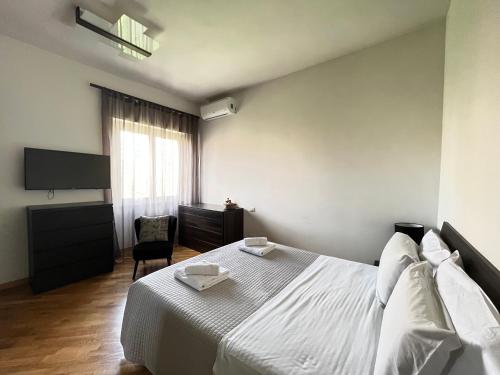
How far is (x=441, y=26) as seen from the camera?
7.02 feet

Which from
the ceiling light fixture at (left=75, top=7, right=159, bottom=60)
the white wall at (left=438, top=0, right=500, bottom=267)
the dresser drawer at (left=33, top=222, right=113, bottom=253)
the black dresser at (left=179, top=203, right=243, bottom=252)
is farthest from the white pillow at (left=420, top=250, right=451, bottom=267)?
the dresser drawer at (left=33, top=222, right=113, bottom=253)

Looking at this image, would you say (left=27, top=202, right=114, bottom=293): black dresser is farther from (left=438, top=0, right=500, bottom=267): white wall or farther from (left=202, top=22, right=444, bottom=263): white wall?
(left=438, top=0, right=500, bottom=267): white wall

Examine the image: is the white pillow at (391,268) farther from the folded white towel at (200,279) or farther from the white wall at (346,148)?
the white wall at (346,148)

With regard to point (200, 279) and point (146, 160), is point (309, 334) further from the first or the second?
point (146, 160)

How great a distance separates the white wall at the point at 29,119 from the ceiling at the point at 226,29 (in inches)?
8.5

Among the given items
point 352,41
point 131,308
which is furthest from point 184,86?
point 131,308

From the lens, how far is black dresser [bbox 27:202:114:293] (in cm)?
231

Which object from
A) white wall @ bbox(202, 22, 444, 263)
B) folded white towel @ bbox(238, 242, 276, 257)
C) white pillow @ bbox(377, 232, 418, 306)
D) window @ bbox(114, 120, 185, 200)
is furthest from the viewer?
window @ bbox(114, 120, 185, 200)

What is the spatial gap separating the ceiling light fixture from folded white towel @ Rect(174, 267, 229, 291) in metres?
2.40

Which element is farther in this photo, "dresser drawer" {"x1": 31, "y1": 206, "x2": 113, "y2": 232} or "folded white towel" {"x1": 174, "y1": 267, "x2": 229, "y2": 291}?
"dresser drawer" {"x1": 31, "y1": 206, "x2": 113, "y2": 232}

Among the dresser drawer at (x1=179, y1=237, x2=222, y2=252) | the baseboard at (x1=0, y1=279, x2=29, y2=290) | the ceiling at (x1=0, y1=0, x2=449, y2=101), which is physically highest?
the ceiling at (x1=0, y1=0, x2=449, y2=101)

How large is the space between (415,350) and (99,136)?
12.9ft

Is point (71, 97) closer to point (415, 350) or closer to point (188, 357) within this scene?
point (188, 357)

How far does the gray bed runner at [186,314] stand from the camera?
107 cm
